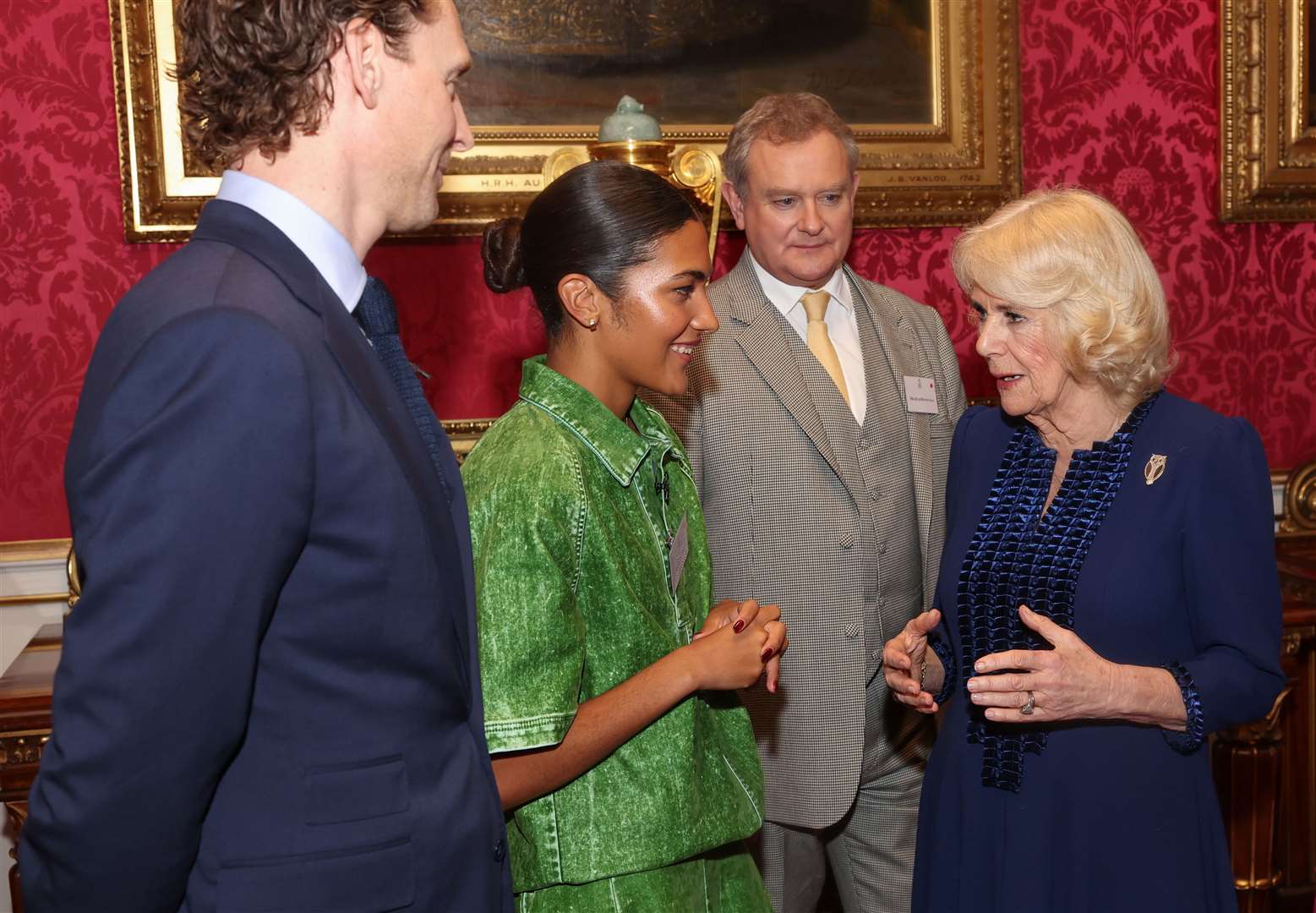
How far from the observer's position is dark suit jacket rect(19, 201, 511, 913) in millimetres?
1036

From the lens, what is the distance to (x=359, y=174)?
4.21ft

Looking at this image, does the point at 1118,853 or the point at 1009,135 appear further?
the point at 1009,135

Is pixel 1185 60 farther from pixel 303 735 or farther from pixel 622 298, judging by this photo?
pixel 303 735

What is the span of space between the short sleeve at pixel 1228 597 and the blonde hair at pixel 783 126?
1.24m

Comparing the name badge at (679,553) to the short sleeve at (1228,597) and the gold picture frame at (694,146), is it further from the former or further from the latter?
the gold picture frame at (694,146)

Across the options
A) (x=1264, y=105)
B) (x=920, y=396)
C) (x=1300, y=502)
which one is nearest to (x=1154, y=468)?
(x=920, y=396)

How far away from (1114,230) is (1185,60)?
2.14 m

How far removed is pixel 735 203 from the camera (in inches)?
119

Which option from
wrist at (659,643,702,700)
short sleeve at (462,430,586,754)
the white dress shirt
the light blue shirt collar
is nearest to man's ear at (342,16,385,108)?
the light blue shirt collar

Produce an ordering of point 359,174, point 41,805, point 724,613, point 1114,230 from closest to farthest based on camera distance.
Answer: point 41,805
point 359,174
point 724,613
point 1114,230

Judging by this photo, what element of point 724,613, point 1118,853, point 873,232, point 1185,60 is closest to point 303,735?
point 724,613

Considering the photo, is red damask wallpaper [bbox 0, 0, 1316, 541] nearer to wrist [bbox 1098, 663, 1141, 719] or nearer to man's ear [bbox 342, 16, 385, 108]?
wrist [bbox 1098, 663, 1141, 719]

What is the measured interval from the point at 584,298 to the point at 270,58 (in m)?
0.84

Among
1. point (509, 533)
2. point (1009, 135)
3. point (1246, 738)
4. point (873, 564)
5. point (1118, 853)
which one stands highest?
point (1009, 135)
